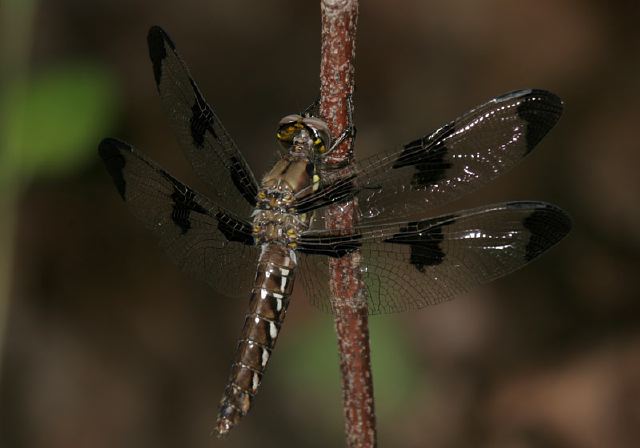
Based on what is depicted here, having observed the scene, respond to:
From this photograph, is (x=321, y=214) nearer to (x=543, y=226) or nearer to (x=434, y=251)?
(x=434, y=251)

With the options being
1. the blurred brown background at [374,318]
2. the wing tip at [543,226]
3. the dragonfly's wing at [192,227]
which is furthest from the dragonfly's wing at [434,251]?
the blurred brown background at [374,318]

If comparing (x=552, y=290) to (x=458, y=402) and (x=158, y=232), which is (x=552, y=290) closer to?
(x=458, y=402)

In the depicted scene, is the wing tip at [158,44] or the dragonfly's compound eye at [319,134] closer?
the dragonfly's compound eye at [319,134]

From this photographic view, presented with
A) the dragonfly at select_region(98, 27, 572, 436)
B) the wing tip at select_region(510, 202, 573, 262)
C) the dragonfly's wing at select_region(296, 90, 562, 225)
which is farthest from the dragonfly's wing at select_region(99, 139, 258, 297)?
the wing tip at select_region(510, 202, 573, 262)

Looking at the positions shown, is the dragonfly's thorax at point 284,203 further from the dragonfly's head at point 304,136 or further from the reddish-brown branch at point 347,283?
the reddish-brown branch at point 347,283

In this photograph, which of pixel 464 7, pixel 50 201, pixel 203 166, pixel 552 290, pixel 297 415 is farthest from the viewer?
pixel 464 7

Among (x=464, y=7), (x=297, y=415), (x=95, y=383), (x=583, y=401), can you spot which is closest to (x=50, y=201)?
(x=95, y=383)
